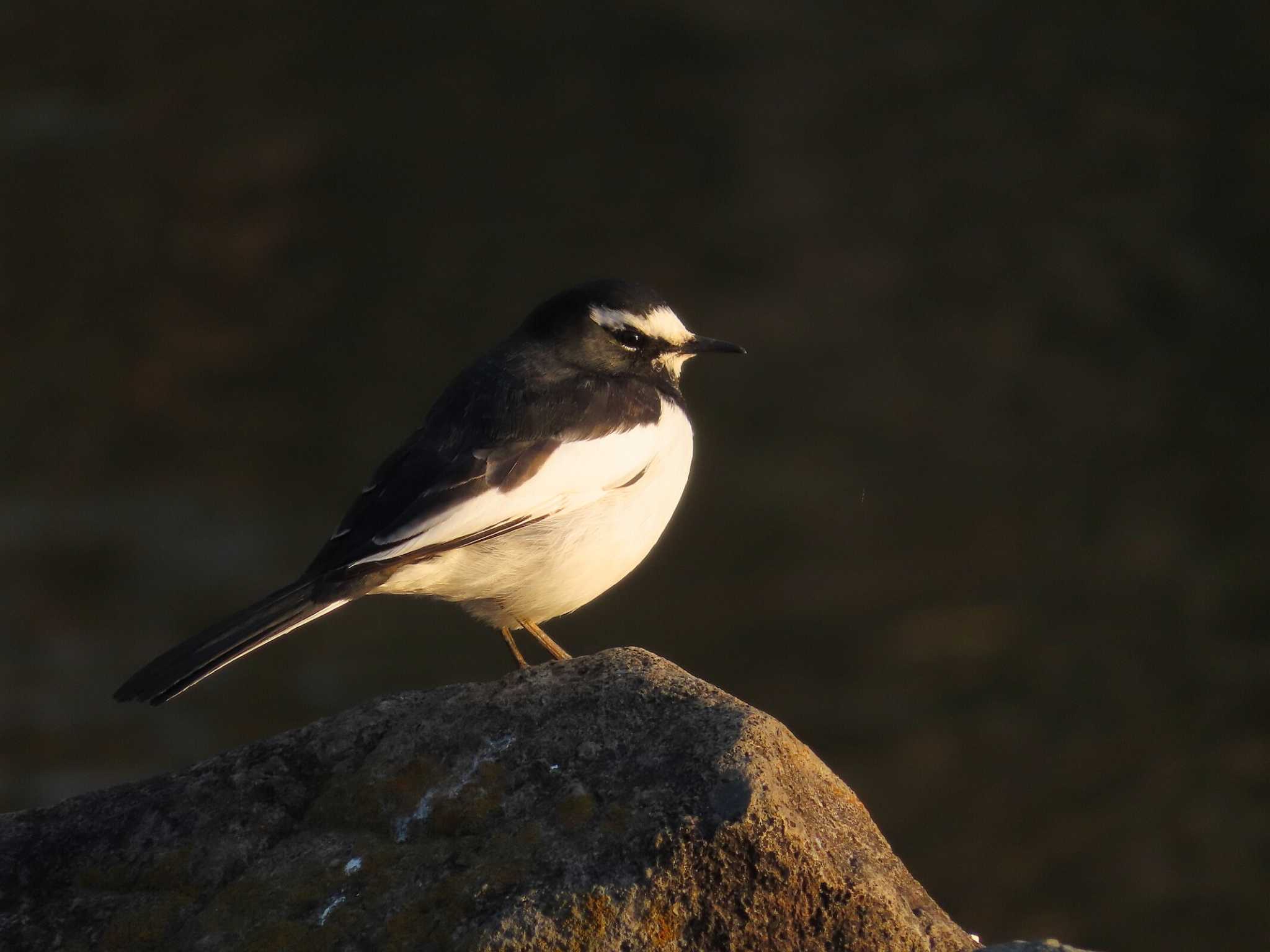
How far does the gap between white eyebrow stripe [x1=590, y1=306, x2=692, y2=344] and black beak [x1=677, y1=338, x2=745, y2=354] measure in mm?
30

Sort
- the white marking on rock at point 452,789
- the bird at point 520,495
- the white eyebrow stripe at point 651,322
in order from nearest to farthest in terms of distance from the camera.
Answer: the white marking on rock at point 452,789
the bird at point 520,495
the white eyebrow stripe at point 651,322

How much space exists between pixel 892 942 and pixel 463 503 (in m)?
2.30

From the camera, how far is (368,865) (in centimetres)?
356

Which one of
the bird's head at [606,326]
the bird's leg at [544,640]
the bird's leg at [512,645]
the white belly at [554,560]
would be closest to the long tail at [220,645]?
the white belly at [554,560]

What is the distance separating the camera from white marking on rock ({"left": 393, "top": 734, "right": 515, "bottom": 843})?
12.2 feet

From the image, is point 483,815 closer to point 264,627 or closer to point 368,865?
point 368,865

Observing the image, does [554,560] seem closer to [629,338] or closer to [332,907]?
[629,338]

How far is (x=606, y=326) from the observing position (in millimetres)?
5965

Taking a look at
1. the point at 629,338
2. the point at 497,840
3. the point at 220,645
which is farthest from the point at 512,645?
the point at 497,840

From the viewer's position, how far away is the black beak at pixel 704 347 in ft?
20.3

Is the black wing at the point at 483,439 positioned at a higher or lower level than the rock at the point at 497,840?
higher

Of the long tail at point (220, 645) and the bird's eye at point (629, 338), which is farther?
the bird's eye at point (629, 338)

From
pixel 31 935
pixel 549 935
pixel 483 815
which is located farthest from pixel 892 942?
pixel 31 935

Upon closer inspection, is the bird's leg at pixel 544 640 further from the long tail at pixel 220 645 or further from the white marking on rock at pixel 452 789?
the white marking on rock at pixel 452 789
